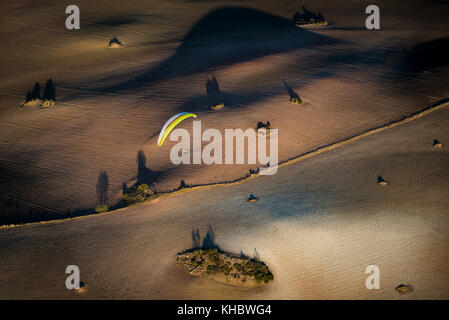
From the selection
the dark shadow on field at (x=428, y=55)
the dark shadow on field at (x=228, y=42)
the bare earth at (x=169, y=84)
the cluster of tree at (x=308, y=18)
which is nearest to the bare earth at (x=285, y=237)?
the bare earth at (x=169, y=84)

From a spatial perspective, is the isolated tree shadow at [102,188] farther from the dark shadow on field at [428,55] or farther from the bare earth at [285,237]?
the dark shadow on field at [428,55]

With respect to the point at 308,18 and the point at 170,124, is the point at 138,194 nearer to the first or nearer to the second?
the point at 170,124

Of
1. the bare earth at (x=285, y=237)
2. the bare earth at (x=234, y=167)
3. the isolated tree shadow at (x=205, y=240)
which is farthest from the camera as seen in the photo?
the isolated tree shadow at (x=205, y=240)

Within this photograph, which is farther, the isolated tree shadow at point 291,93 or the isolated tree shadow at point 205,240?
the isolated tree shadow at point 291,93

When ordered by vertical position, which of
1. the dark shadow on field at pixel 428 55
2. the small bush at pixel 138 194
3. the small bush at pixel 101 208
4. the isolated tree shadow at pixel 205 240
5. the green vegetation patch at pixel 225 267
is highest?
the dark shadow on field at pixel 428 55

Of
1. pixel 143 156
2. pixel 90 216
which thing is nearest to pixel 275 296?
pixel 90 216

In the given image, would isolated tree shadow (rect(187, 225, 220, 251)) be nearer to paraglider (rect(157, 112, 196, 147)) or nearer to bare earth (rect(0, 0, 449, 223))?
bare earth (rect(0, 0, 449, 223))

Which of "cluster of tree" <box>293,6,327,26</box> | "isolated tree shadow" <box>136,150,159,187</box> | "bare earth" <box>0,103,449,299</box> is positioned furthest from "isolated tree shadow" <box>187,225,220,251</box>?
"cluster of tree" <box>293,6,327,26</box>
